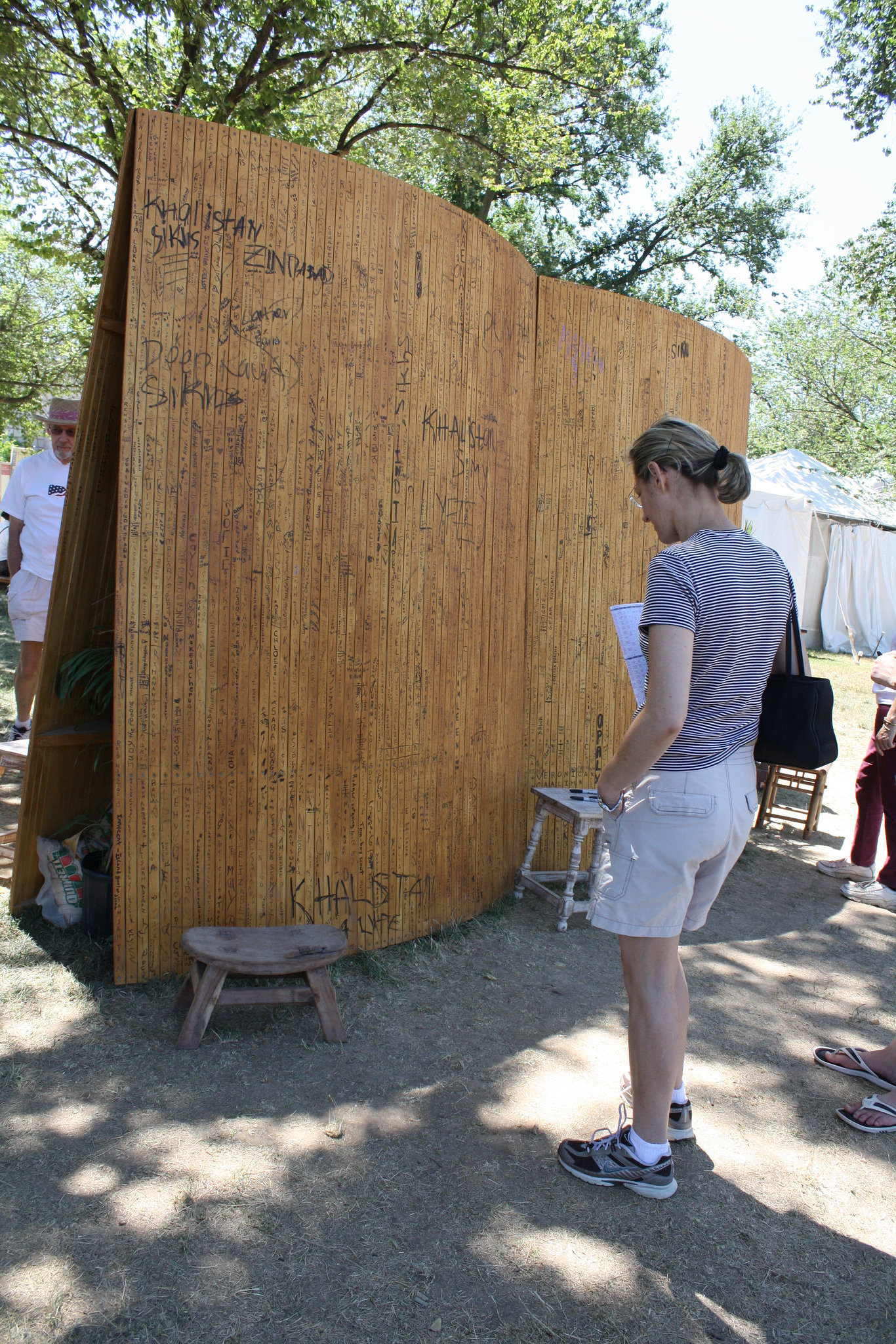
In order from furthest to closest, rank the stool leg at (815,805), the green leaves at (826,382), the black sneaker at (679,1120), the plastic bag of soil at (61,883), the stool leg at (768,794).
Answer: the green leaves at (826,382) → the stool leg at (768,794) → the stool leg at (815,805) → the plastic bag of soil at (61,883) → the black sneaker at (679,1120)

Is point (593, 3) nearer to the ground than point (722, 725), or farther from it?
farther from it

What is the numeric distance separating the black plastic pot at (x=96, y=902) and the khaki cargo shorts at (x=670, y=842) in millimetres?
2262

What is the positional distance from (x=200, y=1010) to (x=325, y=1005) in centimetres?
44

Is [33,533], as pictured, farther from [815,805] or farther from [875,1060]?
[815,805]

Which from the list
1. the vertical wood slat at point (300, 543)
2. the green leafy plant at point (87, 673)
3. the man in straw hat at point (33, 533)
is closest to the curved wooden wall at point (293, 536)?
the vertical wood slat at point (300, 543)

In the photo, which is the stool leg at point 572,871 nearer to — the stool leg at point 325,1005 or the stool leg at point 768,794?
the stool leg at point 325,1005

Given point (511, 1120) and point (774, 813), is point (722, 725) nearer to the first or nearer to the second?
point (511, 1120)

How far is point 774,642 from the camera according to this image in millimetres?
2359

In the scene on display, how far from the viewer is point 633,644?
281 cm

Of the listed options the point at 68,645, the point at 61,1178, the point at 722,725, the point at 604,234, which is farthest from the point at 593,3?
the point at 61,1178

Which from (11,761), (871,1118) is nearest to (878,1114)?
(871,1118)

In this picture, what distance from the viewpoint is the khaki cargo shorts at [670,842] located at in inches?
90.9

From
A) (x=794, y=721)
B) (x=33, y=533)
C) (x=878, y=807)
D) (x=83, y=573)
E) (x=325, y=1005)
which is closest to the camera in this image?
(x=794, y=721)

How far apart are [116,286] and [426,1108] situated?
3312mm
